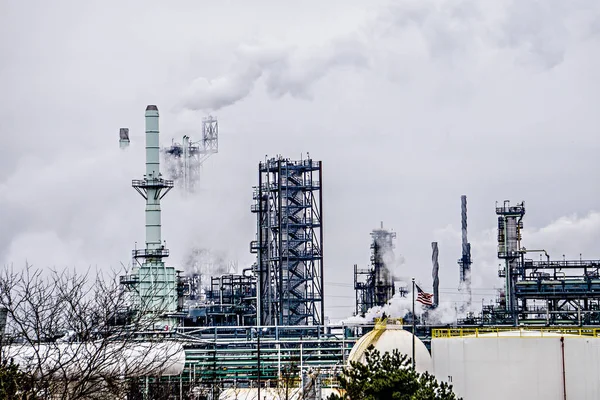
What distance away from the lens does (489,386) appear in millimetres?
37094

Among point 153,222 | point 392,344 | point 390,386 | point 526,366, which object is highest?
point 153,222

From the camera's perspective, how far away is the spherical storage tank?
35875 mm

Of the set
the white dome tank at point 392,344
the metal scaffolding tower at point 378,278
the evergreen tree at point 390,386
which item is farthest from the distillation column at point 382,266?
the evergreen tree at point 390,386

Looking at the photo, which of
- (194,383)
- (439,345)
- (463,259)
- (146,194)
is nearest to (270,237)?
(146,194)

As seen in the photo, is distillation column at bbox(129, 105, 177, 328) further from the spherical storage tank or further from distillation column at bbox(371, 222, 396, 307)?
the spherical storage tank

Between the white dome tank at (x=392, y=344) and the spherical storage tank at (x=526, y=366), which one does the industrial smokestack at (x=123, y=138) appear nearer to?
the white dome tank at (x=392, y=344)

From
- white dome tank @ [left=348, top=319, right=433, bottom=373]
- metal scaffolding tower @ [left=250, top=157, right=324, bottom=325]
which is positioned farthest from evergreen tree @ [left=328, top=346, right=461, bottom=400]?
metal scaffolding tower @ [left=250, top=157, right=324, bottom=325]

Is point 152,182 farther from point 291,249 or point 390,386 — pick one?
point 390,386

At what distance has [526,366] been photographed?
36469 mm

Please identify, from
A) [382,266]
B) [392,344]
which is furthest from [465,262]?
[392,344]

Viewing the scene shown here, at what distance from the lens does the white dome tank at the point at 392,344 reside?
52.5 meters

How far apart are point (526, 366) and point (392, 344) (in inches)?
649

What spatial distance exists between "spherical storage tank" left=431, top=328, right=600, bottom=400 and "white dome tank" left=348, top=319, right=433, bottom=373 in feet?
46.0

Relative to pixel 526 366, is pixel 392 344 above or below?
above
